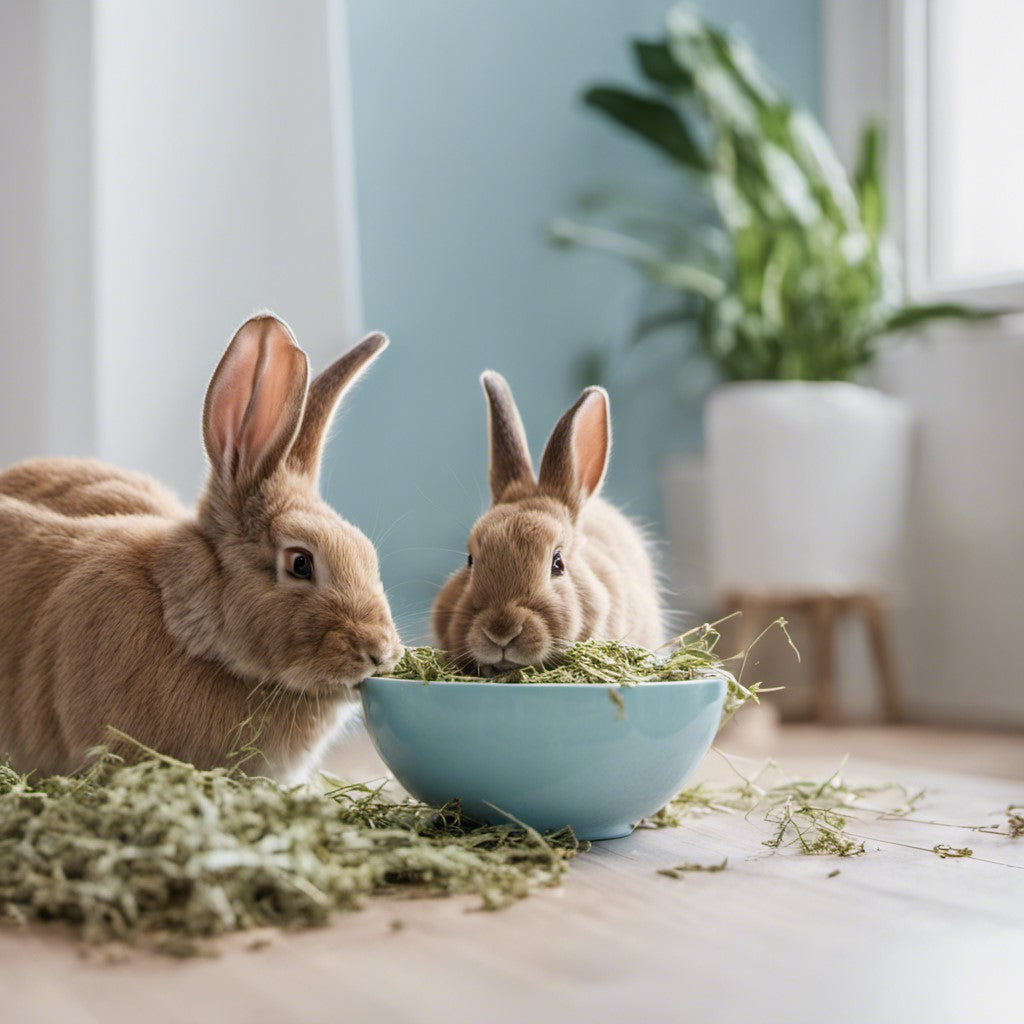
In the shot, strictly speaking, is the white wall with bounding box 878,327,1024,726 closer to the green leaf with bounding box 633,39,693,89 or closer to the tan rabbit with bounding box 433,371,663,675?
the green leaf with bounding box 633,39,693,89

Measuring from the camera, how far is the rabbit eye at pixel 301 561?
50.8 inches

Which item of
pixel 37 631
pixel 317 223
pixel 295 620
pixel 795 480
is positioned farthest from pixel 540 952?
pixel 795 480

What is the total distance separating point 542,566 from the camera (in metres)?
1.46

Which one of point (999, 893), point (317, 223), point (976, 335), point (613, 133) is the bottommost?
point (999, 893)

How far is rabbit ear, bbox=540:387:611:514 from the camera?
A: 5.04ft

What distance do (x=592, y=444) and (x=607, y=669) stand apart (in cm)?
40

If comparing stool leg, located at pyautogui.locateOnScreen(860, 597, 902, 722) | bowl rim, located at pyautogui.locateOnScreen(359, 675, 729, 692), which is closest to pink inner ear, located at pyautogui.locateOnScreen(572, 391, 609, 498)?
bowl rim, located at pyautogui.locateOnScreen(359, 675, 729, 692)

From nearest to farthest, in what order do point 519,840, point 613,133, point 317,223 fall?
point 519,840 → point 317,223 → point 613,133

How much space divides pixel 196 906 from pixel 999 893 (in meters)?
0.75

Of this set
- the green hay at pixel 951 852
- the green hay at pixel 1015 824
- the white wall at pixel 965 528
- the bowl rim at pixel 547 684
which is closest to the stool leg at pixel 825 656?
the white wall at pixel 965 528

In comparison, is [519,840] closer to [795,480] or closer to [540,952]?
[540,952]

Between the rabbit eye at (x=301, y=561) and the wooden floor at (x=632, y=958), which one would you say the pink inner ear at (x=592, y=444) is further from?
the wooden floor at (x=632, y=958)

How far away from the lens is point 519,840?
125 cm

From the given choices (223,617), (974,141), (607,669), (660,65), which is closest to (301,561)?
(223,617)
